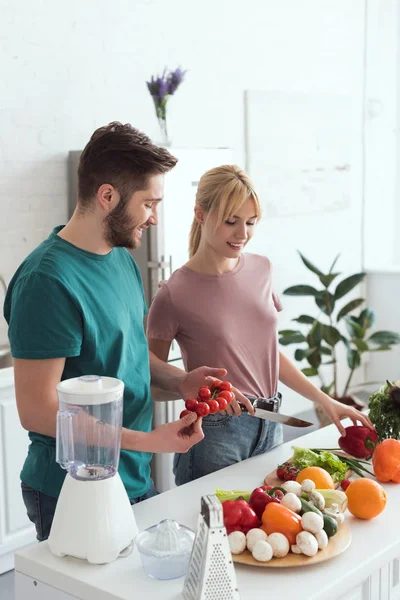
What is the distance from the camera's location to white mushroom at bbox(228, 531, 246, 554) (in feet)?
4.86

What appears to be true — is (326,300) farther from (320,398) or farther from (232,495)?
(232,495)

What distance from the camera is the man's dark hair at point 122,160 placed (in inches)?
66.1

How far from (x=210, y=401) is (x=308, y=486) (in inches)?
10.5

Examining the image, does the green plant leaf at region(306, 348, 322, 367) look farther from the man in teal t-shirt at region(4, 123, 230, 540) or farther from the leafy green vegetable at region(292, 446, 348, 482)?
the man in teal t-shirt at region(4, 123, 230, 540)

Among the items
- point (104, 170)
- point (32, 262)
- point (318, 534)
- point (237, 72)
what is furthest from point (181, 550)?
point (237, 72)

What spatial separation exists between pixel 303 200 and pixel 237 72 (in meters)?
0.95

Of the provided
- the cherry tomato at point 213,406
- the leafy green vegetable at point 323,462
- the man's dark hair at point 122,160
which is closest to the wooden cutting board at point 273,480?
the leafy green vegetable at point 323,462

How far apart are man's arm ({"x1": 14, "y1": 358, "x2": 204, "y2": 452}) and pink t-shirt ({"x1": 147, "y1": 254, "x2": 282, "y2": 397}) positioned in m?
0.54

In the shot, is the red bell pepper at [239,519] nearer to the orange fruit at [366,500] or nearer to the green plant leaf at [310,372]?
the orange fruit at [366,500]

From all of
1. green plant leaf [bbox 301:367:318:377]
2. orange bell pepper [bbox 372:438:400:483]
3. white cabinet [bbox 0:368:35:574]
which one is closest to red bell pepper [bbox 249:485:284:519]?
orange bell pepper [bbox 372:438:400:483]

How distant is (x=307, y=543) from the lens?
4.82ft

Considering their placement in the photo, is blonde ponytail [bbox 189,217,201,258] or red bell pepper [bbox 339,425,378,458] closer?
red bell pepper [bbox 339,425,378,458]

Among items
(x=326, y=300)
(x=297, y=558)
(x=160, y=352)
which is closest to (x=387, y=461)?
(x=297, y=558)

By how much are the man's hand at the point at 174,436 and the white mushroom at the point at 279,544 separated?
0.23m
